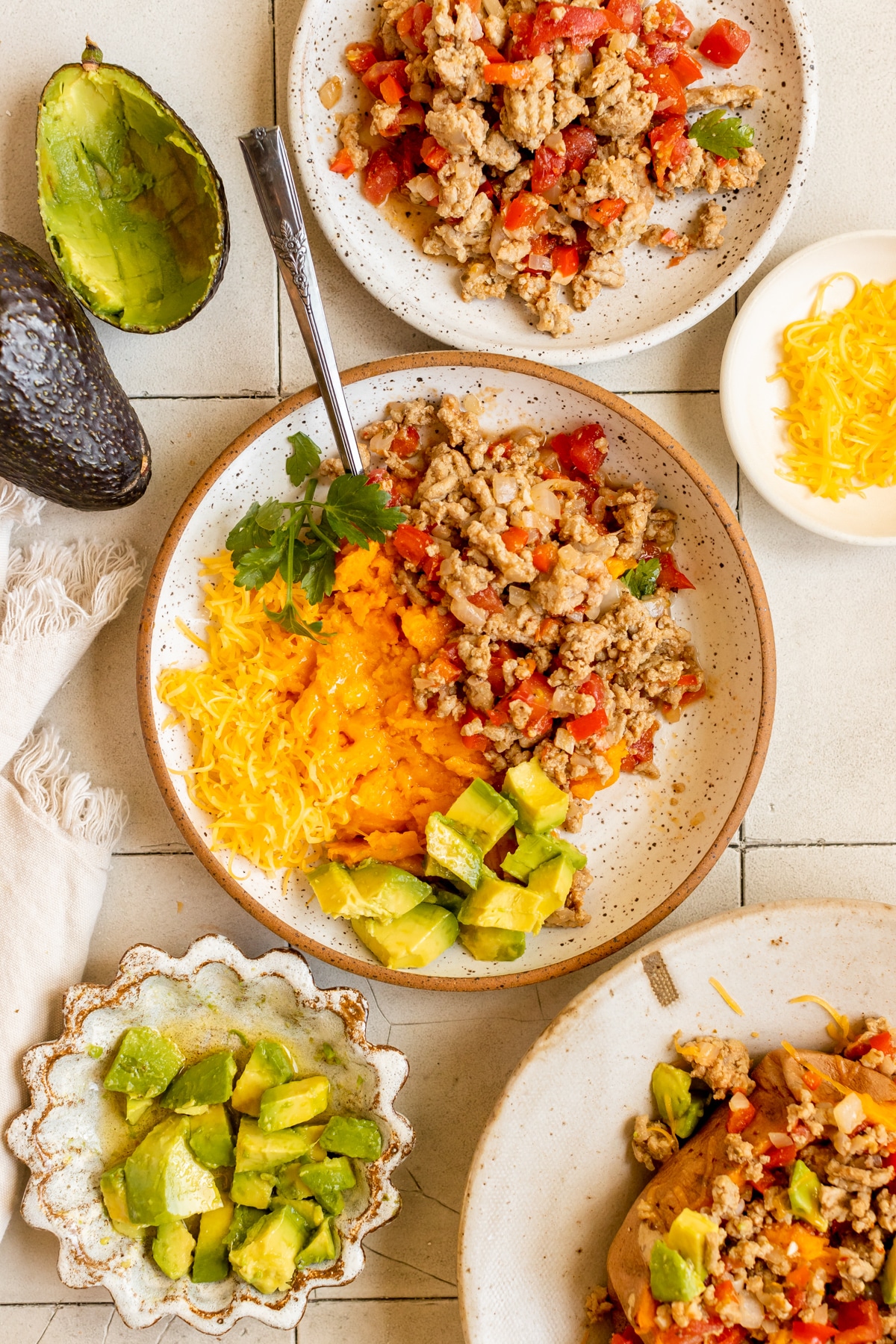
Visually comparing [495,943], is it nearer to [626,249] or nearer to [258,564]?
[258,564]

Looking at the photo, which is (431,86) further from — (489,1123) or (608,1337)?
(608,1337)

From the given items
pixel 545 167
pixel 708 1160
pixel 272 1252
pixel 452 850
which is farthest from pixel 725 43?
pixel 272 1252

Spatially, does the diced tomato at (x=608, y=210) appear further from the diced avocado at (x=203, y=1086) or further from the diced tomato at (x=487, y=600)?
the diced avocado at (x=203, y=1086)

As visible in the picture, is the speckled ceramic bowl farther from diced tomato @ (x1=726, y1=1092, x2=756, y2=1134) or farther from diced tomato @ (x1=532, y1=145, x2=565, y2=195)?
diced tomato @ (x1=532, y1=145, x2=565, y2=195)

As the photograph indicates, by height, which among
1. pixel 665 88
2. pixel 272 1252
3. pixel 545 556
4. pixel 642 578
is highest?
pixel 665 88

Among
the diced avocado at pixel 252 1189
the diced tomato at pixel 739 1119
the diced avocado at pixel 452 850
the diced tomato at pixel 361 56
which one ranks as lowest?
the diced avocado at pixel 252 1189

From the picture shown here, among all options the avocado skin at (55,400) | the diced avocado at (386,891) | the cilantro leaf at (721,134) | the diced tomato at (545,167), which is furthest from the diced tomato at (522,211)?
the diced avocado at (386,891)

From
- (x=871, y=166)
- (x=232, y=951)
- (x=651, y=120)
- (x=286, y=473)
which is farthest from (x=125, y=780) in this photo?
(x=871, y=166)

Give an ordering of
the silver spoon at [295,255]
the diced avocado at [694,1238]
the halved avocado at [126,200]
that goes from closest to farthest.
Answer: the silver spoon at [295,255] < the diced avocado at [694,1238] < the halved avocado at [126,200]
